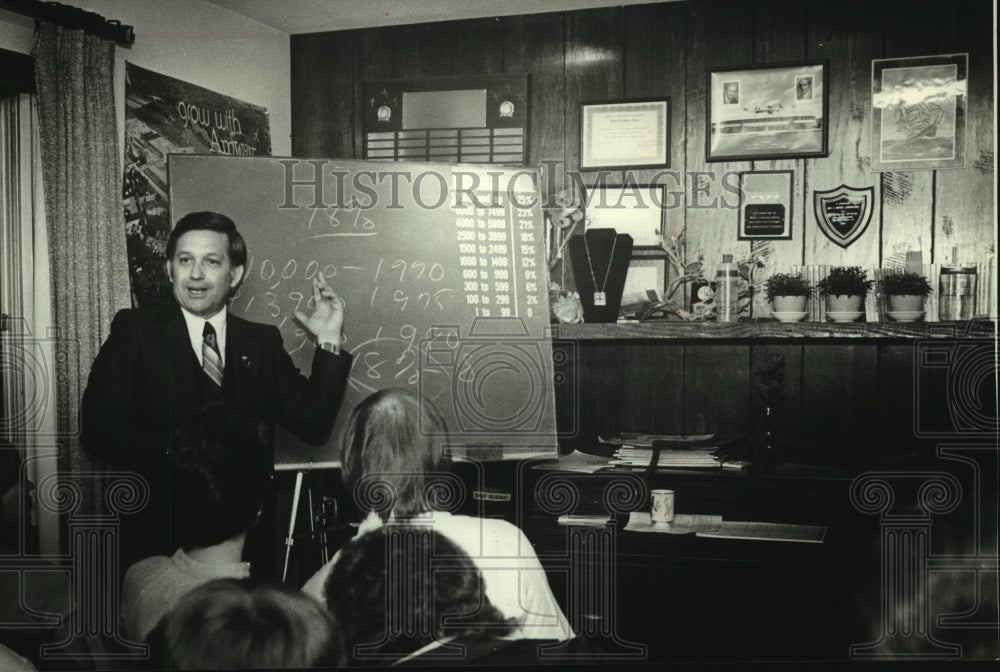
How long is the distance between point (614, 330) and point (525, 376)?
0.36 m

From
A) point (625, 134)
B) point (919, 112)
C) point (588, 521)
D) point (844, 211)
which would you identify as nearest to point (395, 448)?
point (588, 521)

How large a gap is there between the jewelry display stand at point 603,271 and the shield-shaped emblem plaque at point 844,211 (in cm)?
63

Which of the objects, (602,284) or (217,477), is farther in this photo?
(602,284)

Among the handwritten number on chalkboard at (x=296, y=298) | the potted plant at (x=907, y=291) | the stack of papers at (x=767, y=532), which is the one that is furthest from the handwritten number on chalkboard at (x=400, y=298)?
the potted plant at (x=907, y=291)

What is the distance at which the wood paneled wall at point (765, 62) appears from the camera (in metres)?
2.54

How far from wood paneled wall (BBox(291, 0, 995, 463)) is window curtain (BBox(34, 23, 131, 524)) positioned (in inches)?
23.5

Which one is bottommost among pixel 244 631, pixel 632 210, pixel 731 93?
pixel 244 631

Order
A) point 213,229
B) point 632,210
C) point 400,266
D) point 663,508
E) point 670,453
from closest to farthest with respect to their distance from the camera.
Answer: point 213,229 < point 400,266 < point 663,508 < point 670,453 < point 632,210

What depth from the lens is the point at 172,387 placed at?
2.34 meters

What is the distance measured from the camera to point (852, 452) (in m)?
2.67

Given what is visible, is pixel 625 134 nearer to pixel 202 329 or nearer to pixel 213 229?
pixel 213 229

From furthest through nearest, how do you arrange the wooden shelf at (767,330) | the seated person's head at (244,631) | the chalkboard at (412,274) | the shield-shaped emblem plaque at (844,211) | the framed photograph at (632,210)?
the framed photograph at (632,210) → the shield-shaped emblem plaque at (844,211) → the wooden shelf at (767,330) → the chalkboard at (412,274) → the seated person's head at (244,631)

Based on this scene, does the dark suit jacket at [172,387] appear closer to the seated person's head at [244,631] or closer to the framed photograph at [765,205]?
the seated person's head at [244,631]

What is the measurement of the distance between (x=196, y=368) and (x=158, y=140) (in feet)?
Result: 2.58
